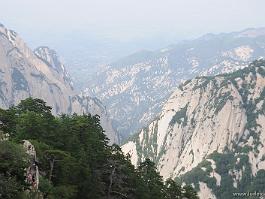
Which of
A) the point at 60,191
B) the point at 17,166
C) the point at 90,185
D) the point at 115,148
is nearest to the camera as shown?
the point at 17,166

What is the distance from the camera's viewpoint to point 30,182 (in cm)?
4988

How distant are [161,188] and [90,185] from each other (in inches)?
1176

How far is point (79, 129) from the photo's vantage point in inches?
A: 3201

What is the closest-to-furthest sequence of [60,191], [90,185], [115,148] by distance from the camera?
[60,191] → [90,185] → [115,148]

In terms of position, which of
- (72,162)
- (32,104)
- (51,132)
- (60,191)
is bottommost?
(60,191)

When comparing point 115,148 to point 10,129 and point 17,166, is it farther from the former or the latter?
point 17,166

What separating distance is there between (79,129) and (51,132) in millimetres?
10537

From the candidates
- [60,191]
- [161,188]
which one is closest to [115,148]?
[161,188]

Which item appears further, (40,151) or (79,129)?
(79,129)

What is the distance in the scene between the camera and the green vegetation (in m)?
46.3

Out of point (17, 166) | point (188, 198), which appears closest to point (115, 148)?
point (188, 198)

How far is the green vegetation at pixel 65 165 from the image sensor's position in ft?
152

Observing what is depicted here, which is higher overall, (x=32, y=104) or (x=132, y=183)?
(x=32, y=104)

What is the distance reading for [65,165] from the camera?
2365 inches
